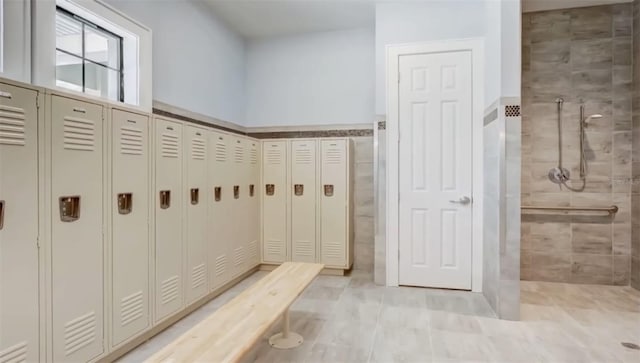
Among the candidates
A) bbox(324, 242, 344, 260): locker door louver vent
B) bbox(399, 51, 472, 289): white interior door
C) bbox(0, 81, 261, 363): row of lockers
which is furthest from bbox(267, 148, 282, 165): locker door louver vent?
bbox(399, 51, 472, 289): white interior door

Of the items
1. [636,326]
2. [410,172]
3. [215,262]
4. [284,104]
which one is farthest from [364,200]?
[636,326]

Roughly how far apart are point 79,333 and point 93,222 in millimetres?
634

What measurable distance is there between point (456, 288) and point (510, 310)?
82 cm

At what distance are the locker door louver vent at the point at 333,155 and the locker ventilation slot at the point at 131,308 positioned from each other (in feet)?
8.11

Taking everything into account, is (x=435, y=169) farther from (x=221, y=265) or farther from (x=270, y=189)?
(x=221, y=265)

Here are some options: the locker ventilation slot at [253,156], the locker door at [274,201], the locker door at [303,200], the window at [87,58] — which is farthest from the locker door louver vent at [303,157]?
the window at [87,58]

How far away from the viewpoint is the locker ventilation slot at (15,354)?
1618mm

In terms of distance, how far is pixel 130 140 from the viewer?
7.80ft

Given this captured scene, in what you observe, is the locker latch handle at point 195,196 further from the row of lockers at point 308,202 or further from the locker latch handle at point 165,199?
the row of lockers at point 308,202

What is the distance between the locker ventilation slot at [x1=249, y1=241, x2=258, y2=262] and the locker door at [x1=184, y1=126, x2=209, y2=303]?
3.08 ft

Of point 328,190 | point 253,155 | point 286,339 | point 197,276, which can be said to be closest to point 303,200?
point 328,190

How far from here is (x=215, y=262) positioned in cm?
342

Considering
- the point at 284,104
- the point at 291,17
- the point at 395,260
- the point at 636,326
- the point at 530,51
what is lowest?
the point at 636,326

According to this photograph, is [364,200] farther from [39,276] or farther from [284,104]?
[39,276]
